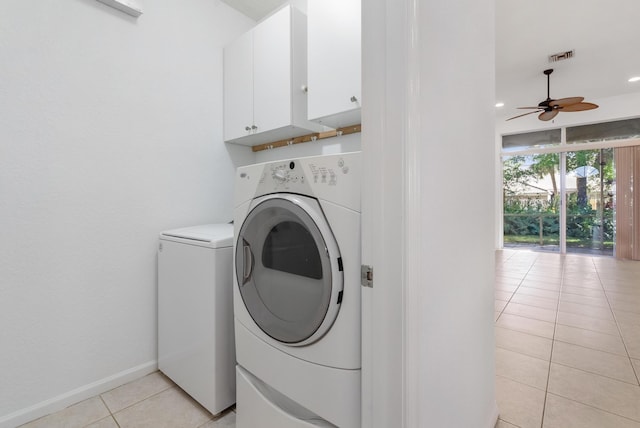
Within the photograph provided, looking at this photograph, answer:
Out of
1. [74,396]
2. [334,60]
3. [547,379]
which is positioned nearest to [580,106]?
[547,379]

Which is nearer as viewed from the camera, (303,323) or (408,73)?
(408,73)

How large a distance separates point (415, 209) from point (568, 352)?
6.86 feet

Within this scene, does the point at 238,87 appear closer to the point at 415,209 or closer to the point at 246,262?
the point at 246,262

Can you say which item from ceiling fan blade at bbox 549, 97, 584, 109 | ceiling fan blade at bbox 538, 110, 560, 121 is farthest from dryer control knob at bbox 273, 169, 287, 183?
ceiling fan blade at bbox 538, 110, 560, 121

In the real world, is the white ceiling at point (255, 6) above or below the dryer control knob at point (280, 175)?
above

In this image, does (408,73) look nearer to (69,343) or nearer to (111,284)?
(111,284)

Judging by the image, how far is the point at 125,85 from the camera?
1686 millimetres

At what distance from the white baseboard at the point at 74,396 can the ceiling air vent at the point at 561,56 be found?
4.98 metres

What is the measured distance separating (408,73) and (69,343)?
2.01 m

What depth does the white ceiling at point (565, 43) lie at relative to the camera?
8.39 ft

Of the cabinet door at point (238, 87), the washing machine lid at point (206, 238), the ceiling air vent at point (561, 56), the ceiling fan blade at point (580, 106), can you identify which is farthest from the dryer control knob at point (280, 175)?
the ceiling fan blade at point (580, 106)

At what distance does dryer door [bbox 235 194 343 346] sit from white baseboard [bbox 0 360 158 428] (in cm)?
111

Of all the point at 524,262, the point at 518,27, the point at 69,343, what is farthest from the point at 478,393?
the point at 524,262

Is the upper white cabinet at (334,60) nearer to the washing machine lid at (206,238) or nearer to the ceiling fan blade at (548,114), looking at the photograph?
the washing machine lid at (206,238)
